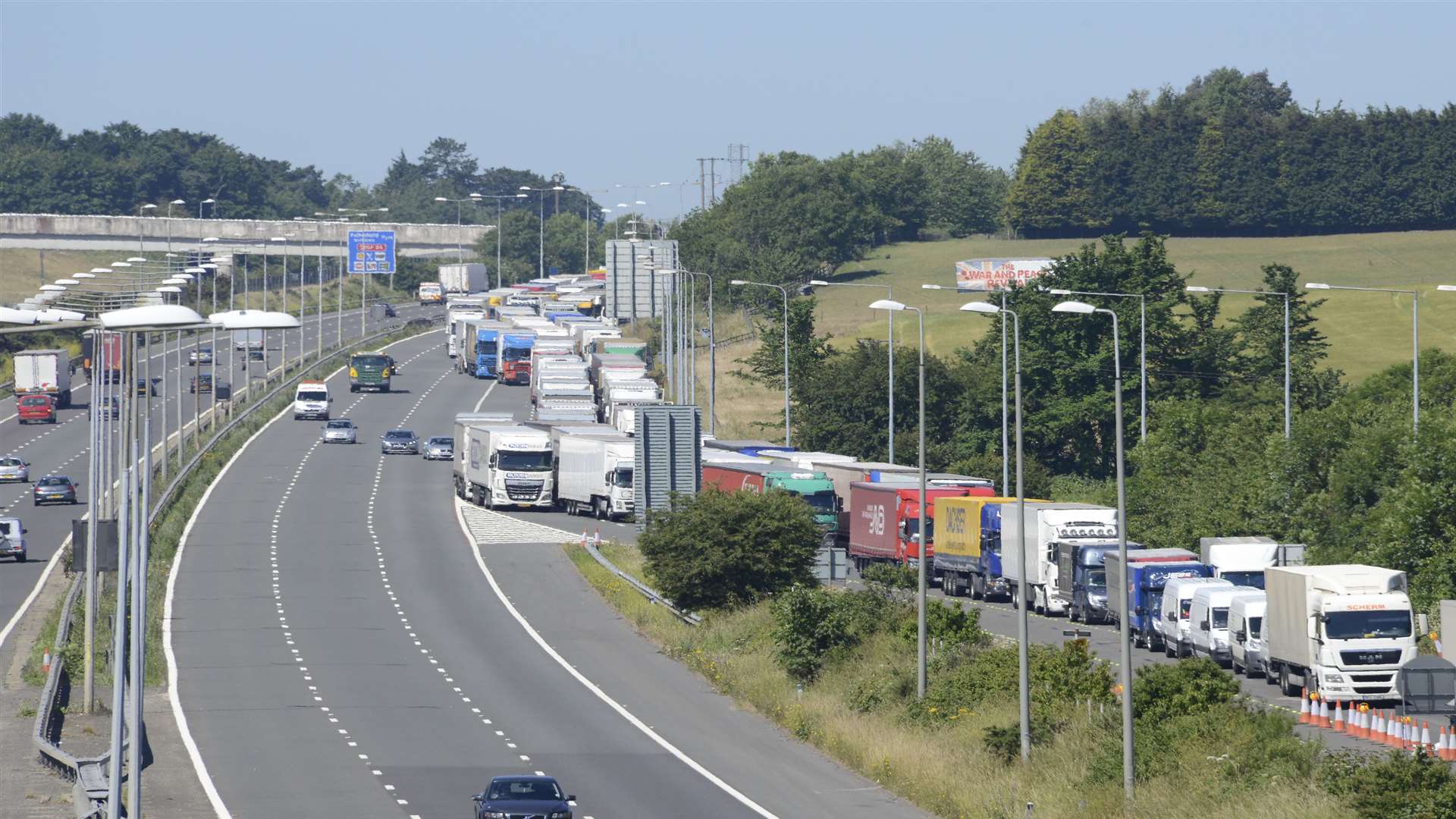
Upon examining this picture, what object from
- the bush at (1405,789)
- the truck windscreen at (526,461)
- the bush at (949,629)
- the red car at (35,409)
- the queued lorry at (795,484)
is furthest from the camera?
the red car at (35,409)

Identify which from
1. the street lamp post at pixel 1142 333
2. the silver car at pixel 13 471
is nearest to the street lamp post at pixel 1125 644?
the street lamp post at pixel 1142 333

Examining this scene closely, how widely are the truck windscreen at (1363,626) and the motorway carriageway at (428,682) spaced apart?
9.78 metres

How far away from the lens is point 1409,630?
37.6 meters

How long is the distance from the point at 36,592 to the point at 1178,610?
33.6m

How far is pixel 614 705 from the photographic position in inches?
1657

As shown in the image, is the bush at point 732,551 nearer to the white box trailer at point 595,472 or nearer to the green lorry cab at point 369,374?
the white box trailer at point 595,472

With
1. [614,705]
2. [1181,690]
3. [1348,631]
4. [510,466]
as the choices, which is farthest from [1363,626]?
[510,466]

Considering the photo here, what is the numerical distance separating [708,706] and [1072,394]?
2166 inches

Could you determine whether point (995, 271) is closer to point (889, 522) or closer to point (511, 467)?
point (511, 467)

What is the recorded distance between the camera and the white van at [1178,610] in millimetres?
44156

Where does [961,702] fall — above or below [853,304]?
below

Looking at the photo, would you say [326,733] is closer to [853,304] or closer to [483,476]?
[483,476]

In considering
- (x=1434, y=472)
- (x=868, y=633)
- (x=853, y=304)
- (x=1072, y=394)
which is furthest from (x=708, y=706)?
(x=853, y=304)

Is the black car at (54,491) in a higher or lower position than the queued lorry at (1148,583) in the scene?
higher
